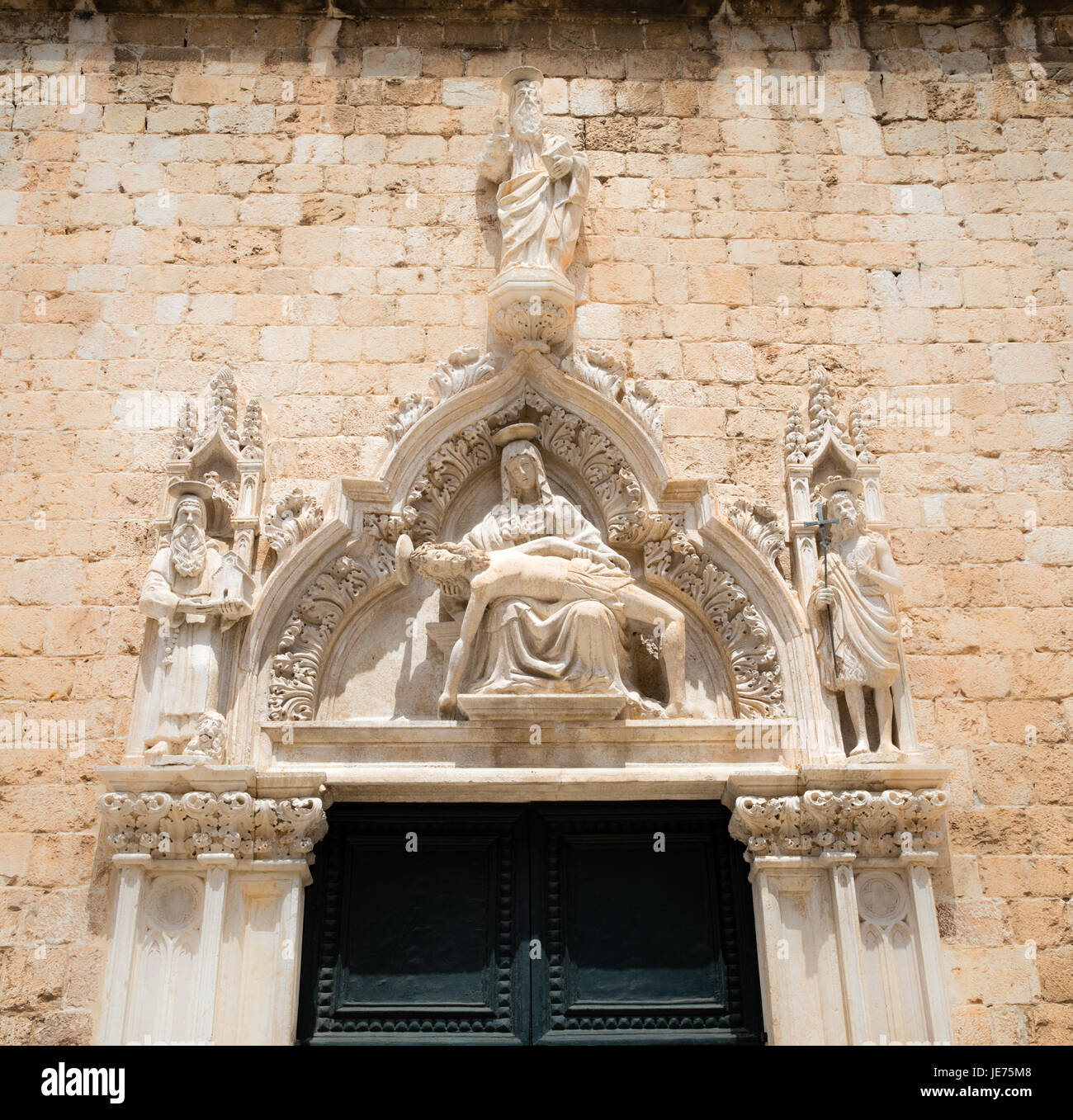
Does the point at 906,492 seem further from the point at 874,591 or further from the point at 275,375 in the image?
the point at 275,375

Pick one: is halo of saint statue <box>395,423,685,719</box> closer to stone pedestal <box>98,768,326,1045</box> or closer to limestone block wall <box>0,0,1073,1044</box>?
limestone block wall <box>0,0,1073,1044</box>

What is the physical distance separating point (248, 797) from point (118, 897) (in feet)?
2.39

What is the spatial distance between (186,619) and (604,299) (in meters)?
3.04

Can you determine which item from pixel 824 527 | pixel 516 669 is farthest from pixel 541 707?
pixel 824 527

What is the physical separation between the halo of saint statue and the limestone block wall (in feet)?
2.78

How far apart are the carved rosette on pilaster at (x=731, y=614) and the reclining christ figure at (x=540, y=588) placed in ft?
0.79

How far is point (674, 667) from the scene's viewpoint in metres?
6.36

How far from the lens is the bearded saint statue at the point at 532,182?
23.8 feet

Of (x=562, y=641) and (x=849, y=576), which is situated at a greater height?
(x=849, y=576)

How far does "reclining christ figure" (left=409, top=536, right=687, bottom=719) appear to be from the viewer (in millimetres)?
6305

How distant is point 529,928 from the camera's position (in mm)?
6066

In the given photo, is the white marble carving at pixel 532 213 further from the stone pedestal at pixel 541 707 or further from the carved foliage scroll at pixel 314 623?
the stone pedestal at pixel 541 707

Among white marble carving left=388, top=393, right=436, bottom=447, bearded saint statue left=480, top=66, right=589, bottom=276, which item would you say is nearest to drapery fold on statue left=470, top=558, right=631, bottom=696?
white marble carving left=388, top=393, right=436, bottom=447

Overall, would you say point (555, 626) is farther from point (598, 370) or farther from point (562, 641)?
point (598, 370)
